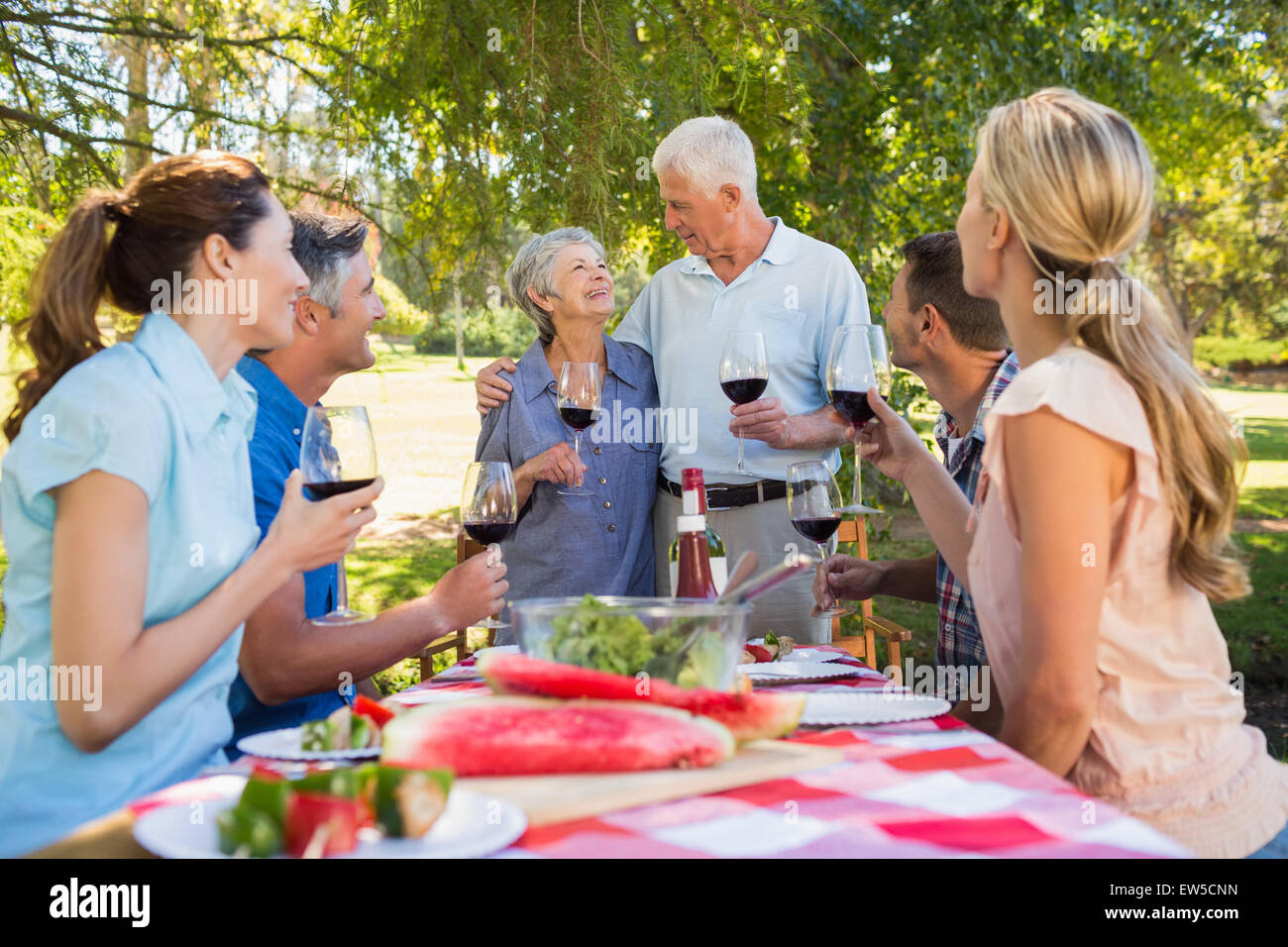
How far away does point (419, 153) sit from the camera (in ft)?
17.9

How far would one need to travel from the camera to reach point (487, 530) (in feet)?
8.08

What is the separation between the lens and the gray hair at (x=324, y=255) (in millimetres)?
3180

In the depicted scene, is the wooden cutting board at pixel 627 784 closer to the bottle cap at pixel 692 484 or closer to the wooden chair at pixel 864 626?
the bottle cap at pixel 692 484

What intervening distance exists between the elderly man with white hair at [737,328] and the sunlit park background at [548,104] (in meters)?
0.35

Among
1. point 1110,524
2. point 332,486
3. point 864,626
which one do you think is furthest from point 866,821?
point 864,626

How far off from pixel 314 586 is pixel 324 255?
1.01 meters

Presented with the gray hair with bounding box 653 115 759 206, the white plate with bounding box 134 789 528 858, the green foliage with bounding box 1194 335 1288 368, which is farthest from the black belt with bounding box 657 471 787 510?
Answer: the green foliage with bounding box 1194 335 1288 368

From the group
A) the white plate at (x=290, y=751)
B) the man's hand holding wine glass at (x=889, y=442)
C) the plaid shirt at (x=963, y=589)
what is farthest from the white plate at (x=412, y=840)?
the plaid shirt at (x=963, y=589)

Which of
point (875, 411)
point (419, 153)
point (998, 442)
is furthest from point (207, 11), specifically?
point (998, 442)

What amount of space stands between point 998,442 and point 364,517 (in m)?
1.12

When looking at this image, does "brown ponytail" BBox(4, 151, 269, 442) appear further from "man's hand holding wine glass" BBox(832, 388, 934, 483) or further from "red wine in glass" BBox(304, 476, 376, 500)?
"man's hand holding wine glass" BBox(832, 388, 934, 483)

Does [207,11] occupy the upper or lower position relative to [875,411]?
upper

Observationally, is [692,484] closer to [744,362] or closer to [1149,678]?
[744,362]
